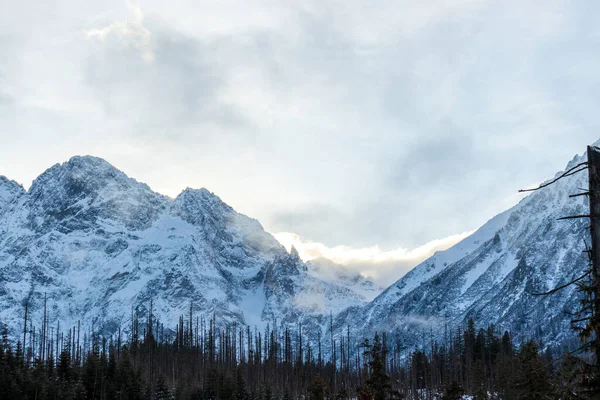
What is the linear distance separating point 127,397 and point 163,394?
16.9 ft

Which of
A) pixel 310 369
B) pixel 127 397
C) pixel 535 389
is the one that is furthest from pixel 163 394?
pixel 310 369

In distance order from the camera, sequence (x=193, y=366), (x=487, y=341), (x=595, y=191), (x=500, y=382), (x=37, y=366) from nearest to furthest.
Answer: (x=595, y=191)
(x=37, y=366)
(x=500, y=382)
(x=193, y=366)
(x=487, y=341)

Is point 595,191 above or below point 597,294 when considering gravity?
above

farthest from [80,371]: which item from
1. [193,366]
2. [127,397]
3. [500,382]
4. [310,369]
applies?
[310,369]

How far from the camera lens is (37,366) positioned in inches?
2537

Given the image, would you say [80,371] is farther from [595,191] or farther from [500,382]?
[595,191]

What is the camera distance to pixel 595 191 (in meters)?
13.8

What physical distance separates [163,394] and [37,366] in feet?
54.2

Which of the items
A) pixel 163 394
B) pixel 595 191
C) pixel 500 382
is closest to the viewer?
pixel 595 191

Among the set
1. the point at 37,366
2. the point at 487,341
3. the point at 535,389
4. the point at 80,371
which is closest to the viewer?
the point at 535,389

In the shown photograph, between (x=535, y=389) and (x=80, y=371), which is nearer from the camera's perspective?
(x=535, y=389)

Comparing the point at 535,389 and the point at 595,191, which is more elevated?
the point at 595,191

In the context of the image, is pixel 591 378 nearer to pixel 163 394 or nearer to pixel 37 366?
pixel 37 366

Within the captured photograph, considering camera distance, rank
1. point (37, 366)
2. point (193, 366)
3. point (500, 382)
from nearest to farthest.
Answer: point (37, 366) → point (500, 382) → point (193, 366)
